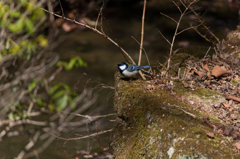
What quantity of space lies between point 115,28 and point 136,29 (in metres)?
0.60

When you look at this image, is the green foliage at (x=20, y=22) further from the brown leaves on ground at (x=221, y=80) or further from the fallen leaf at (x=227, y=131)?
A: the fallen leaf at (x=227, y=131)

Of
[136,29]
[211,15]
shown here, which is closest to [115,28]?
[136,29]

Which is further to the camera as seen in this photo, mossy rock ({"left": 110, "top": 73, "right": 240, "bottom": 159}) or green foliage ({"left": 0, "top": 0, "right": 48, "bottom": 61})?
green foliage ({"left": 0, "top": 0, "right": 48, "bottom": 61})

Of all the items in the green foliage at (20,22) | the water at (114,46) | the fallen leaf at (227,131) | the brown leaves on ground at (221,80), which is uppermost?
the green foliage at (20,22)

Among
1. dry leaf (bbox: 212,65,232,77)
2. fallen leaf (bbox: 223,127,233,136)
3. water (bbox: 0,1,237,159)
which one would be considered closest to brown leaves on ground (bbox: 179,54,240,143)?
dry leaf (bbox: 212,65,232,77)

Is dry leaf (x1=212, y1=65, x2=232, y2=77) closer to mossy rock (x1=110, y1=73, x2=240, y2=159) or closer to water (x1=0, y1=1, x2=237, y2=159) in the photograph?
mossy rock (x1=110, y1=73, x2=240, y2=159)

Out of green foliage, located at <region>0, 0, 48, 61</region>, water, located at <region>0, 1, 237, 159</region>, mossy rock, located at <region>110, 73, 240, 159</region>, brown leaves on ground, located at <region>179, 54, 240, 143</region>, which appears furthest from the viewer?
water, located at <region>0, 1, 237, 159</region>

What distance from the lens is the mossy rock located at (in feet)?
6.81

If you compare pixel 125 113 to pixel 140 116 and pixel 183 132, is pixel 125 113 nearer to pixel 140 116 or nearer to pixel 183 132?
pixel 140 116

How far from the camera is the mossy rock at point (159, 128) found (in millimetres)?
2076

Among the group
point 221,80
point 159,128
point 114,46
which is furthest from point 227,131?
point 114,46

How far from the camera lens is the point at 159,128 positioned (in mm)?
2434

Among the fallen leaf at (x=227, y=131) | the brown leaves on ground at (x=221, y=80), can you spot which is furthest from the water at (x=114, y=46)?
the fallen leaf at (x=227, y=131)

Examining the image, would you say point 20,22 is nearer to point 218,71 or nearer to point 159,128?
point 159,128
